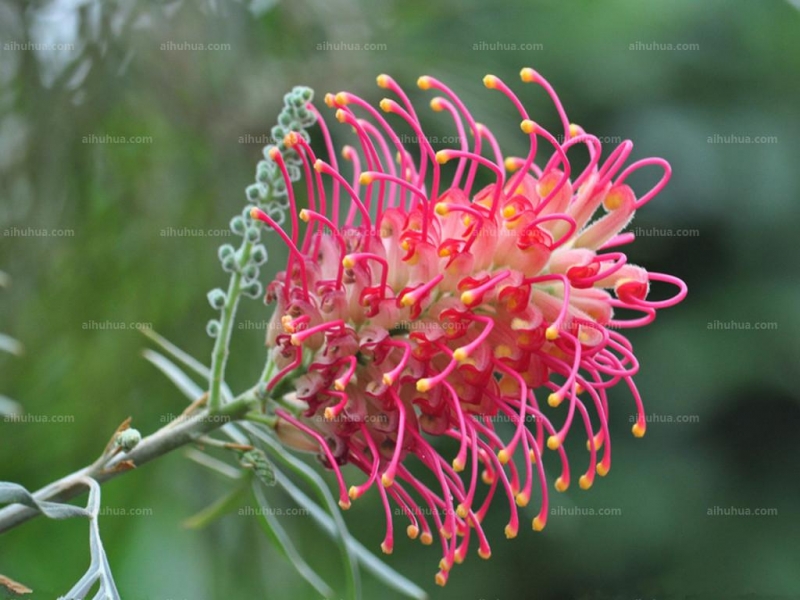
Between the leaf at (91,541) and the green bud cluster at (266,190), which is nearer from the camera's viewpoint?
the leaf at (91,541)

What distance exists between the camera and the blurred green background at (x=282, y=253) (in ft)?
5.10

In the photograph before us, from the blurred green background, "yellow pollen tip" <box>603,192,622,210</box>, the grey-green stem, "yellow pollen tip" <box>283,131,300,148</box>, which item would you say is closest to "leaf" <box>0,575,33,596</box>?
the grey-green stem

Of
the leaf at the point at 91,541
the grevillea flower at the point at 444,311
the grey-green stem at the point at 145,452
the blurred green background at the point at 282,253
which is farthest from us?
the blurred green background at the point at 282,253

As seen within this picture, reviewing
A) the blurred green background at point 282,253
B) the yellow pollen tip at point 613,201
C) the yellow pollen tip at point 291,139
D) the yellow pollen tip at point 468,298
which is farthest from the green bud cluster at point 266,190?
the blurred green background at point 282,253

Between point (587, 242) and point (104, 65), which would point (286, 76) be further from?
point (587, 242)

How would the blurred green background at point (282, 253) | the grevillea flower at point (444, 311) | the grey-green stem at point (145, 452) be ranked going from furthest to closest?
the blurred green background at point (282, 253), the grevillea flower at point (444, 311), the grey-green stem at point (145, 452)

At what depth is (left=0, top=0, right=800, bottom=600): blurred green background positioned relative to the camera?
155cm

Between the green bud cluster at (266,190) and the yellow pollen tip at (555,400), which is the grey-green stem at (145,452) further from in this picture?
the yellow pollen tip at (555,400)

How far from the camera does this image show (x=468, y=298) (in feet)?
3.23

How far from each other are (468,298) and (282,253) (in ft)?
2.98

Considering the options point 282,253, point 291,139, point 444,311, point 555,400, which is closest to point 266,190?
point 291,139

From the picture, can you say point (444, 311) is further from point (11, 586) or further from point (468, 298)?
point (11, 586)

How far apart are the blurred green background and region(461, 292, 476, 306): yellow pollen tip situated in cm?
77

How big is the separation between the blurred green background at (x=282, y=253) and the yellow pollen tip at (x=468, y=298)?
0.77 meters
